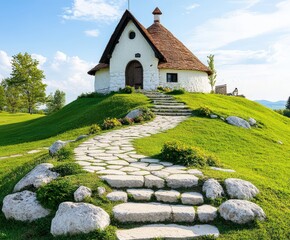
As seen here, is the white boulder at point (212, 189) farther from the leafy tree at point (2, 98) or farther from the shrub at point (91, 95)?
the leafy tree at point (2, 98)

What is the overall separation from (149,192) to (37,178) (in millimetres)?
2179

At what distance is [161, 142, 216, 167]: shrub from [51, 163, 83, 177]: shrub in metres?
2.32

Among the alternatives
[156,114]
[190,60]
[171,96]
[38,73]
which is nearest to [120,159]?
[156,114]

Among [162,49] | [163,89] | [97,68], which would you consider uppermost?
[162,49]

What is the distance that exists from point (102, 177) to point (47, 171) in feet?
3.94

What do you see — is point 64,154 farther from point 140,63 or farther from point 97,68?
point 97,68

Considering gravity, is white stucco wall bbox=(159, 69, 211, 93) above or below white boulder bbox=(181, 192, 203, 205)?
above

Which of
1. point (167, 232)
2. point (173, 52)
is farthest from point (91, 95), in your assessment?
point (167, 232)

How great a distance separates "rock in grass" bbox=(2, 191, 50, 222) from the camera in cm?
557

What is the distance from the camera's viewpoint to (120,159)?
814cm

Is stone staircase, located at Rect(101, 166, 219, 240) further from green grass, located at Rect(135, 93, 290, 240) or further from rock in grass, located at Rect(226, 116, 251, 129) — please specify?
rock in grass, located at Rect(226, 116, 251, 129)

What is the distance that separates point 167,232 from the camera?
4.98m

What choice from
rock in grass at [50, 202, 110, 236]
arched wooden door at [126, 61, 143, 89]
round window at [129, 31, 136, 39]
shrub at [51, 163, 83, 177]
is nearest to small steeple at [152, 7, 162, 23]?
round window at [129, 31, 136, 39]

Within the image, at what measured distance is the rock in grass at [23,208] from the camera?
557 cm
